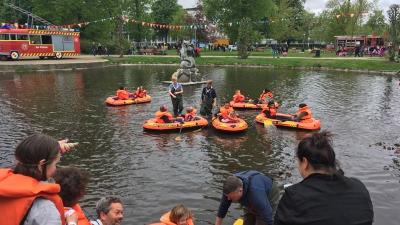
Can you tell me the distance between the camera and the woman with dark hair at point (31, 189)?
3.38 metres

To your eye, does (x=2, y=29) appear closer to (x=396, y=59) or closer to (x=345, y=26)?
(x=396, y=59)

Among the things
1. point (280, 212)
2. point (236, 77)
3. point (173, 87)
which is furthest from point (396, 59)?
point (280, 212)

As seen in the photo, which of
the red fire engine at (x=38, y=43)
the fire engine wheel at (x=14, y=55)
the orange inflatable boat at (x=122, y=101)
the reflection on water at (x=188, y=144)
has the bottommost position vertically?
the reflection on water at (x=188, y=144)

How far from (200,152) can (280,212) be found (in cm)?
1094

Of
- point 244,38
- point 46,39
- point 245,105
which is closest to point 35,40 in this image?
point 46,39

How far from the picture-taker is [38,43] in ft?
167

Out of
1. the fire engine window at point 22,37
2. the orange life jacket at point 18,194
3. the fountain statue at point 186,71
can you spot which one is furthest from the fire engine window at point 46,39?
the orange life jacket at point 18,194

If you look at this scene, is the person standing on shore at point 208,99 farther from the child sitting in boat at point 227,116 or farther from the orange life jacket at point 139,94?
the orange life jacket at point 139,94

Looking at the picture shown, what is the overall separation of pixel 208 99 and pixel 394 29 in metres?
35.3

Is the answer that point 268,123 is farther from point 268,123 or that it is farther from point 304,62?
point 304,62

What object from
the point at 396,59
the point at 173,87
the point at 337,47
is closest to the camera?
the point at 173,87

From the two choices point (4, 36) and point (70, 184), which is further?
point (4, 36)

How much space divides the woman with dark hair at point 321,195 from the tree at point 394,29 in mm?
46550

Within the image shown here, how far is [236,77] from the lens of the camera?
38.2 meters
